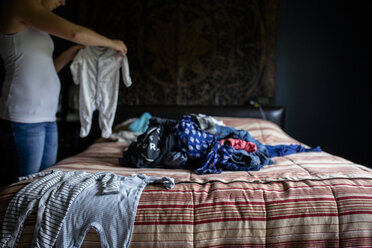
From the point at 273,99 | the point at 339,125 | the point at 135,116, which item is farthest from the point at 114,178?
the point at 339,125

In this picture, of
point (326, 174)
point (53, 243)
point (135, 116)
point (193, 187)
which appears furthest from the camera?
point (135, 116)

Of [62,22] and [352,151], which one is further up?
[62,22]

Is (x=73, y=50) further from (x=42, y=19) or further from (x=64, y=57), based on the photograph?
(x=42, y=19)

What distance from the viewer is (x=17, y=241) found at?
1.08 m

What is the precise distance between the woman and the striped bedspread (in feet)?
0.71

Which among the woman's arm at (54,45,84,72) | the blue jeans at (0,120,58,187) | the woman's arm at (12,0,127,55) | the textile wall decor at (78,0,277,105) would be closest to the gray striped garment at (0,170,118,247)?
the blue jeans at (0,120,58,187)

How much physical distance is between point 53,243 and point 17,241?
15 cm

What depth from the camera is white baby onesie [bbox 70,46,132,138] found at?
1978mm

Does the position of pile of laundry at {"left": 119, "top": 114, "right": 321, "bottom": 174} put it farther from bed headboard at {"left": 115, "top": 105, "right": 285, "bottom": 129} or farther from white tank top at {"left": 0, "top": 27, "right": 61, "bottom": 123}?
bed headboard at {"left": 115, "top": 105, "right": 285, "bottom": 129}

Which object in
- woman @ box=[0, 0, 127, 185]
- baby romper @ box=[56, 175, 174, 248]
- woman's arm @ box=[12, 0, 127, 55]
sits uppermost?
woman's arm @ box=[12, 0, 127, 55]

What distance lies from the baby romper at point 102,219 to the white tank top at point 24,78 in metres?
0.58

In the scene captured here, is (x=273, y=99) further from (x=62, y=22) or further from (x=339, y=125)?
(x=62, y=22)

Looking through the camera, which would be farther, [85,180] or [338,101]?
[338,101]

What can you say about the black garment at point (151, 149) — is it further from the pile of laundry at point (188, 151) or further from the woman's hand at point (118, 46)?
the woman's hand at point (118, 46)
